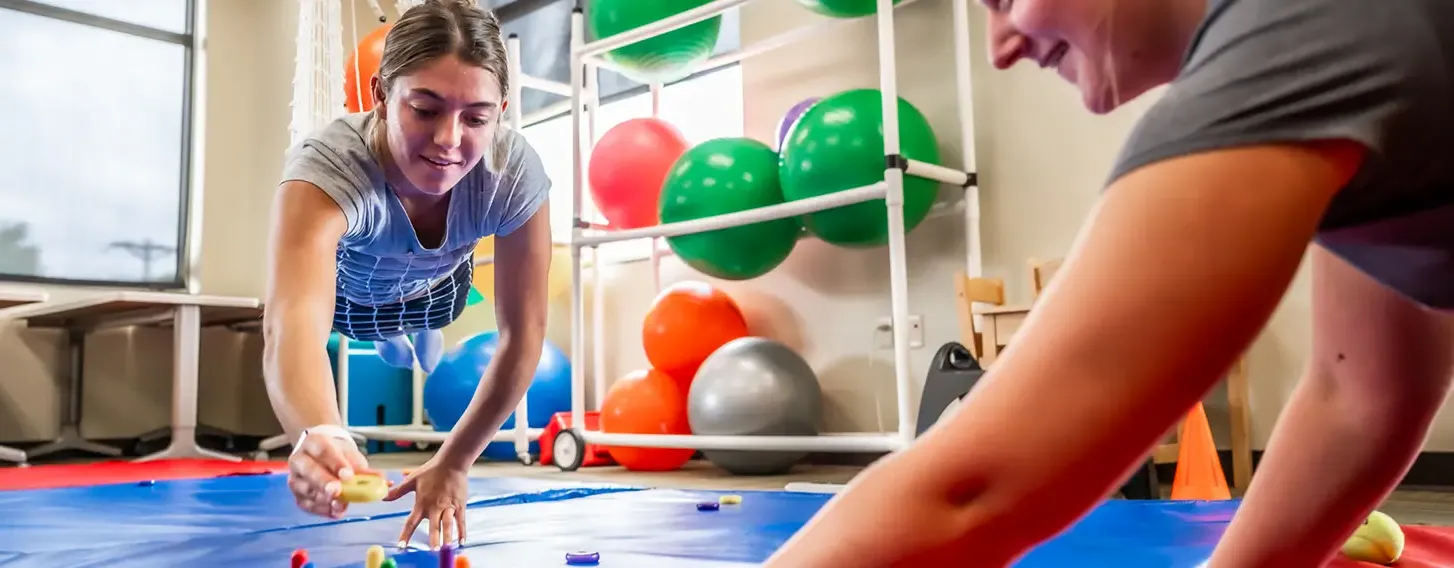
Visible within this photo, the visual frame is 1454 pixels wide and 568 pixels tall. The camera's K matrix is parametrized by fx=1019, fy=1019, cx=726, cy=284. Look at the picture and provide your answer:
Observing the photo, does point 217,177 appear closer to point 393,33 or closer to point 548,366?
point 548,366

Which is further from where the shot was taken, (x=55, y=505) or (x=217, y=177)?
(x=217, y=177)

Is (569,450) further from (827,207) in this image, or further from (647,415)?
(827,207)

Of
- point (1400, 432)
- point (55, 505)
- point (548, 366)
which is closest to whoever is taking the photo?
point (1400, 432)

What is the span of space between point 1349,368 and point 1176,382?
0.33 m

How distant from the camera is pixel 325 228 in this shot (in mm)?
1183

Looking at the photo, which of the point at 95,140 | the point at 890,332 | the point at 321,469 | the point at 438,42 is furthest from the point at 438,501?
the point at 95,140

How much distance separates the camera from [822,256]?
327 cm

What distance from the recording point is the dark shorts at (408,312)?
198 cm

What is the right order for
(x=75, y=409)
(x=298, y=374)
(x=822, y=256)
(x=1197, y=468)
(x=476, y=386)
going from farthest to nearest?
(x=75, y=409), (x=476, y=386), (x=822, y=256), (x=1197, y=468), (x=298, y=374)

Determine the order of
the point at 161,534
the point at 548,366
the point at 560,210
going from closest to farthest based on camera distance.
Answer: the point at 161,534 → the point at 548,366 → the point at 560,210

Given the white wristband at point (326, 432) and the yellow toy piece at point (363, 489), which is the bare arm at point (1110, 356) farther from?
the white wristband at point (326, 432)

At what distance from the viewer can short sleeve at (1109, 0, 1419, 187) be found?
32cm

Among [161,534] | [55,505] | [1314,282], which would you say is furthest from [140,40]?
→ [1314,282]

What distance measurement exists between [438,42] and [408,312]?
36.0 inches
